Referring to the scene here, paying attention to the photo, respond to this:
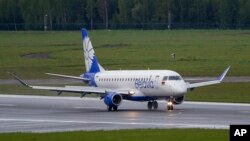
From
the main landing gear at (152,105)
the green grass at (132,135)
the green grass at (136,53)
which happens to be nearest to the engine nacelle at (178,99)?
the main landing gear at (152,105)

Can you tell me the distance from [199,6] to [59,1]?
28570 millimetres

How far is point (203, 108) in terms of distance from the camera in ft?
182

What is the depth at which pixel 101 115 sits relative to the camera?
50.6m

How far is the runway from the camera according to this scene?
4212cm

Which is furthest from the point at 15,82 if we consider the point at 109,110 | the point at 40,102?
the point at 109,110

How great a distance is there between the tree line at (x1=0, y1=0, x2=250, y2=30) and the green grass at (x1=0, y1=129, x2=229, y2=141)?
14251 cm

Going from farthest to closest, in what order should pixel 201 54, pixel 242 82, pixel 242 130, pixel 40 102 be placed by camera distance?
pixel 201 54 → pixel 242 82 → pixel 40 102 → pixel 242 130

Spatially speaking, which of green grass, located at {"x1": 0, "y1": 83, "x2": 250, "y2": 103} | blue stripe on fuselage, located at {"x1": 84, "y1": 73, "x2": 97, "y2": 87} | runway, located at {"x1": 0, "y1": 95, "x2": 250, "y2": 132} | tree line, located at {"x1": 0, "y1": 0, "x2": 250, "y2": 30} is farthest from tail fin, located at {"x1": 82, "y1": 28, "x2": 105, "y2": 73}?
tree line, located at {"x1": 0, "y1": 0, "x2": 250, "y2": 30}

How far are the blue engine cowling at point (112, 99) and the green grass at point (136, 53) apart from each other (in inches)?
1090

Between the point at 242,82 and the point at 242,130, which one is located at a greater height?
the point at 242,130

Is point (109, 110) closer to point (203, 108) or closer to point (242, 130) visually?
point (203, 108)

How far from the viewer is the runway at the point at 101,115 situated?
42.1 m

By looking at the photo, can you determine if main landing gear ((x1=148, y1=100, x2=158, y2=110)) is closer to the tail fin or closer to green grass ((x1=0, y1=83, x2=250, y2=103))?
the tail fin

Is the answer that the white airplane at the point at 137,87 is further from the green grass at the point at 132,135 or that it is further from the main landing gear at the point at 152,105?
the green grass at the point at 132,135
